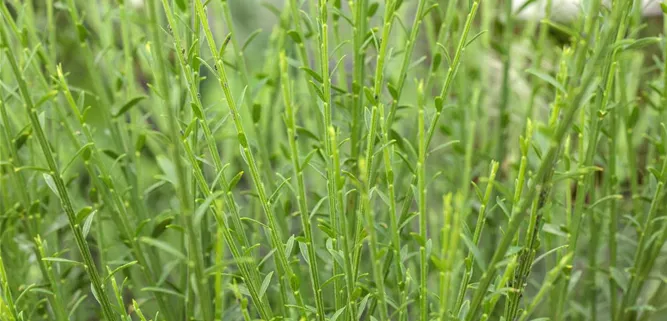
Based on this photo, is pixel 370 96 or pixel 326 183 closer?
pixel 370 96

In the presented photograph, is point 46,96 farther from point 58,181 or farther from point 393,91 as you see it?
point 393,91

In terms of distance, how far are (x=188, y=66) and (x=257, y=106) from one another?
0.44ft

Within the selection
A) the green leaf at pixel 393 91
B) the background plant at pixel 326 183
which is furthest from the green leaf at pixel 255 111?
the green leaf at pixel 393 91

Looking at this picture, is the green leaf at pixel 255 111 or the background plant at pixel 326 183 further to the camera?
the green leaf at pixel 255 111

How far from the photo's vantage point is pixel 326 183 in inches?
19.5

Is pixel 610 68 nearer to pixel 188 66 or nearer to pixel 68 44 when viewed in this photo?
pixel 188 66

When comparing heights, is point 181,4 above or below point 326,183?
above

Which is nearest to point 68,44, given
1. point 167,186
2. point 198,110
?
point 167,186

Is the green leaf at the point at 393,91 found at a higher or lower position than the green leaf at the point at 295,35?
lower

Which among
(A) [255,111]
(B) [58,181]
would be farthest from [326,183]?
(B) [58,181]

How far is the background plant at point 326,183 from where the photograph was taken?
32 cm

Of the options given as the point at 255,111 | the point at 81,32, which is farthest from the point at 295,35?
the point at 81,32

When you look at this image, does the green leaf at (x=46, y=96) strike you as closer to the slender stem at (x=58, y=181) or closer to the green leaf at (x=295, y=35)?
the slender stem at (x=58, y=181)

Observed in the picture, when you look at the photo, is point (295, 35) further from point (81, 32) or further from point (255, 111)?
point (81, 32)
